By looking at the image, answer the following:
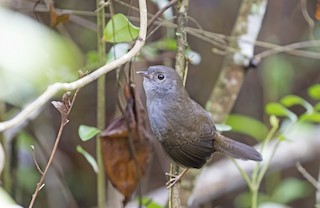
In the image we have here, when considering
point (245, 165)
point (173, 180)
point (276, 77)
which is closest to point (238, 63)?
point (173, 180)

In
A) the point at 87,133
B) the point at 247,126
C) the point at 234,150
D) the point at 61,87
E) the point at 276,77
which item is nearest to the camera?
the point at 61,87

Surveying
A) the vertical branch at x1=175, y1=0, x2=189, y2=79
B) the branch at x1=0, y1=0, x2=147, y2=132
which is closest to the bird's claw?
the vertical branch at x1=175, y1=0, x2=189, y2=79

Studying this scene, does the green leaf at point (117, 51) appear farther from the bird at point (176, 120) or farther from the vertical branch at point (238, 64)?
the vertical branch at point (238, 64)

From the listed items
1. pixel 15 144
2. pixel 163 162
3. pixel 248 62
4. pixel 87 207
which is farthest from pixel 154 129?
pixel 87 207

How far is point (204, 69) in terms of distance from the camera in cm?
554

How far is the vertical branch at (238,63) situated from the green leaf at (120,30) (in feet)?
2.95

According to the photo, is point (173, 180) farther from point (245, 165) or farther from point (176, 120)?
point (245, 165)

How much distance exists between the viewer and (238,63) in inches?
119

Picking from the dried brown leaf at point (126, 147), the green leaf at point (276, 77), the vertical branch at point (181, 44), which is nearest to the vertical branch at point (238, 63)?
the vertical branch at point (181, 44)

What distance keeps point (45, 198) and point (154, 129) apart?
2585 millimetres

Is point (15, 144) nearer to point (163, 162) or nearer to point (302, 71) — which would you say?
point (163, 162)

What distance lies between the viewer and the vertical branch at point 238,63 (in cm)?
301

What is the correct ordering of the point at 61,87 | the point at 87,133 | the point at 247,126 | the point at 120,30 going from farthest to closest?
the point at 247,126 → the point at 87,133 → the point at 120,30 → the point at 61,87

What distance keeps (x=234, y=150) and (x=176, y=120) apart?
0.44m
